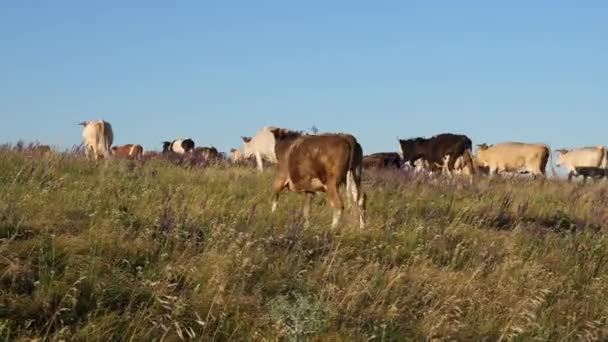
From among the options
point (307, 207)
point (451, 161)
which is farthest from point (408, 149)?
point (307, 207)

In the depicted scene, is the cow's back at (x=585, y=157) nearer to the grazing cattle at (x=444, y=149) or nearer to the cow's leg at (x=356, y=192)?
the grazing cattle at (x=444, y=149)

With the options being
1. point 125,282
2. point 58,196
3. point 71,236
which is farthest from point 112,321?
point 58,196

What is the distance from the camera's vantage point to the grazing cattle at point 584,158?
35969 millimetres

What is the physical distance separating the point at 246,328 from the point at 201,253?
1313 mm

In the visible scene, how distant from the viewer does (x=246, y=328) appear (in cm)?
514

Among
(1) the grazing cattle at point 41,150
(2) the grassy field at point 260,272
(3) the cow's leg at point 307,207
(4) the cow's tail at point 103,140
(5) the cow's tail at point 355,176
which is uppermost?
(4) the cow's tail at point 103,140

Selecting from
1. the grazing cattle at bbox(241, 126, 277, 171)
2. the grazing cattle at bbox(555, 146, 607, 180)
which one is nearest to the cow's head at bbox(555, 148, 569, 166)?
the grazing cattle at bbox(555, 146, 607, 180)

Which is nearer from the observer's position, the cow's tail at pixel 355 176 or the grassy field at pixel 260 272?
the grassy field at pixel 260 272

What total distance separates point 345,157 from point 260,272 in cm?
445

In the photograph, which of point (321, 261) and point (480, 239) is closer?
point (321, 261)

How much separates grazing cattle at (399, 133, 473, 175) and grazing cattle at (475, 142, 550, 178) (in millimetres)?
3054

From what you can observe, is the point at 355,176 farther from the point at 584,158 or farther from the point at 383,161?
the point at 584,158

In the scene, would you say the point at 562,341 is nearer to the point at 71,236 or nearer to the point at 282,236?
the point at 282,236

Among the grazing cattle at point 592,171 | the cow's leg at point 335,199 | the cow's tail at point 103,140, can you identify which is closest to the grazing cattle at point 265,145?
the cow's tail at point 103,140
